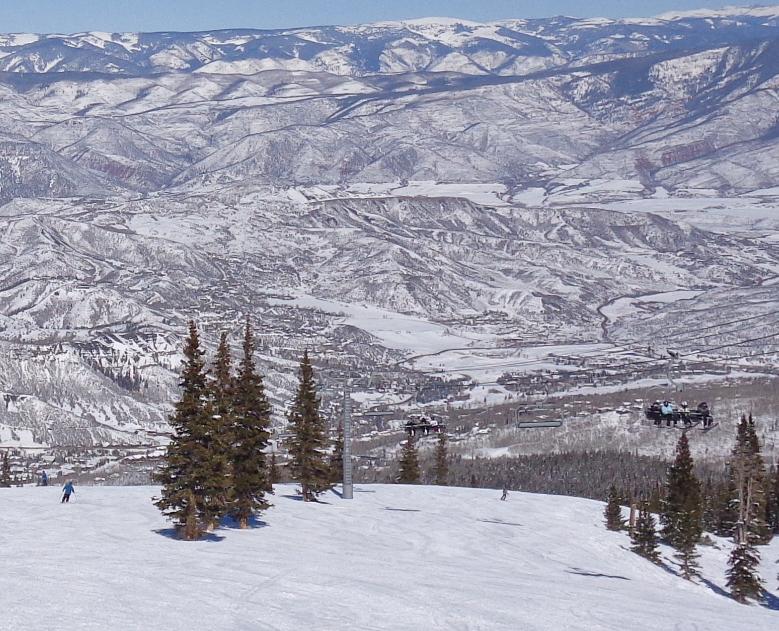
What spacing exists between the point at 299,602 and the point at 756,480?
60855 millimetres

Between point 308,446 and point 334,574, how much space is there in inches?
1282

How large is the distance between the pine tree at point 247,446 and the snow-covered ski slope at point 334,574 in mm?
1575

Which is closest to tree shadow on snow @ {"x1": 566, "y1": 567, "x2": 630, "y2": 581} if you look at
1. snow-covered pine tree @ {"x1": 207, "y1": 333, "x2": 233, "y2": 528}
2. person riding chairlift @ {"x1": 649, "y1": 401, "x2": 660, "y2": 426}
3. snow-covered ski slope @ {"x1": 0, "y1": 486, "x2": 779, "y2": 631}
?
snow-covered ski slope @ {"x1": 0, "y1": 486, "x2": 779, "y2": 631}

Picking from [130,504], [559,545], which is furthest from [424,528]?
[130,504]

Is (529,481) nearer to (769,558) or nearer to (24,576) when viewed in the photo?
(769,558)

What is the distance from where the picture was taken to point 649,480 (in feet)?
643

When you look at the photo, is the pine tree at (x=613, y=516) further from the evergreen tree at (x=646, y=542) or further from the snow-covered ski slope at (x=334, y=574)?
the evergreen tree at (x=646, y=542)

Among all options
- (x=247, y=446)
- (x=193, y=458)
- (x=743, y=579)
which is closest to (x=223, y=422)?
(x=193, y=458)

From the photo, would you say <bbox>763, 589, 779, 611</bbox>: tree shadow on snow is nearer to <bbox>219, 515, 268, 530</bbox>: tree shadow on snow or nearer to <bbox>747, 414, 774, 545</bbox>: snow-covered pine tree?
<bbox>747, 414, 774, 545</bbox>: snow-covered pine tree

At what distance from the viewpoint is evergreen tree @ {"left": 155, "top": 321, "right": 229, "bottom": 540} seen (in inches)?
2862

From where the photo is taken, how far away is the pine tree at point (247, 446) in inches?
3172

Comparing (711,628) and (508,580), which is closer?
(711,628)

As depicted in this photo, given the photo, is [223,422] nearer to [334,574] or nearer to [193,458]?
[193,458]

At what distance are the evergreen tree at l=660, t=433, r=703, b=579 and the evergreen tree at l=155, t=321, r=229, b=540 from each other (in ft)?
132
